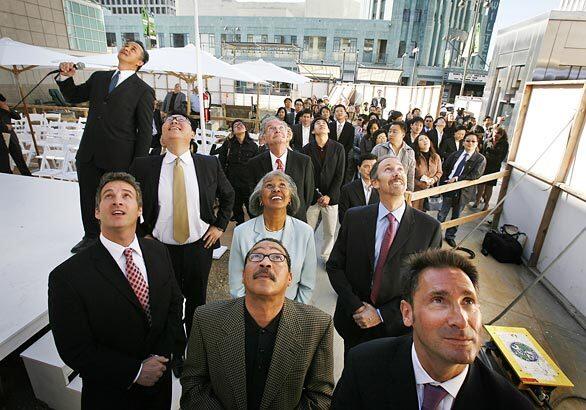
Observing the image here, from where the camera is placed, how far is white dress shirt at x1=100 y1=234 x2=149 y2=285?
178cm

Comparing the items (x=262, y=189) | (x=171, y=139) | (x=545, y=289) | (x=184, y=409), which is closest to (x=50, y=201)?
(x=171, y=139)

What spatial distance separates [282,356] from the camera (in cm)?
155

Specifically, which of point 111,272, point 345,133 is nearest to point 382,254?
point 111,272

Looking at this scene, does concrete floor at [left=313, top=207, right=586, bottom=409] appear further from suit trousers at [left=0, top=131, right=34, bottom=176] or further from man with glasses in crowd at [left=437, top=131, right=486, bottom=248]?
suit trousers at [left=0, top=131, right=34, bottom=176]

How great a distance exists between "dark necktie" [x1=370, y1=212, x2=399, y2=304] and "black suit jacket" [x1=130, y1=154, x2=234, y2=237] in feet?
4.63

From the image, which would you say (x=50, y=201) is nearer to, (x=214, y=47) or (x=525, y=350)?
(x=525, y=350)

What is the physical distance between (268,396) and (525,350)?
270 cm

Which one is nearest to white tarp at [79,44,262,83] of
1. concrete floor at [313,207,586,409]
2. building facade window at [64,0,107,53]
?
concrete floor at [313,207,586,409]

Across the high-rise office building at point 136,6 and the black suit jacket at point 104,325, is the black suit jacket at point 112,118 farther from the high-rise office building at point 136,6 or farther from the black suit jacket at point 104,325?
the high-rise office building at point 136,6

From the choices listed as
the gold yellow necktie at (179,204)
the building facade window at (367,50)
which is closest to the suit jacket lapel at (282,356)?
the gold yellow necktie at (179,204)

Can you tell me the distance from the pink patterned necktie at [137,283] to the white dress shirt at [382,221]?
1.49 meters

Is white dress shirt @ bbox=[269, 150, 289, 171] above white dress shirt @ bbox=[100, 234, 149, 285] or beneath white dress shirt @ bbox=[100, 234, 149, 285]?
above

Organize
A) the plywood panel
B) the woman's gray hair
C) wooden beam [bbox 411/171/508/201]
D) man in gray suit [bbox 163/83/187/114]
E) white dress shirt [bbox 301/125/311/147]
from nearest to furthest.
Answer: the woman's gray hair < wooden beam [bbox 411/171/508/201] < the plywood panel < white dress shirt [bbox 301/125/311/147] < man in gray suit [bbox 163/83/187/114]

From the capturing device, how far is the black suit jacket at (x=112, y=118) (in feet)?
9.42
